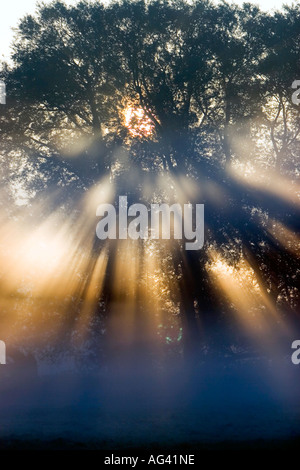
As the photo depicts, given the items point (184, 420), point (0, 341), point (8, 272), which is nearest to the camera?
point (184, 420)

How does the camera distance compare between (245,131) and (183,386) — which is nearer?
(183,386)

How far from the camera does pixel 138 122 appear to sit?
33.7 metres

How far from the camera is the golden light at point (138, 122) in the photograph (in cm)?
3344

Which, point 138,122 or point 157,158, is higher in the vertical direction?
point 138,122

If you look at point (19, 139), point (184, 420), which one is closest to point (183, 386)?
point (184, 420)

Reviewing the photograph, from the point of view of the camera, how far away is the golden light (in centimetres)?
3344

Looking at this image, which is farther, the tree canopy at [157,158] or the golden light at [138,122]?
the golden light at [138,122]

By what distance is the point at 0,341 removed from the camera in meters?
32.4

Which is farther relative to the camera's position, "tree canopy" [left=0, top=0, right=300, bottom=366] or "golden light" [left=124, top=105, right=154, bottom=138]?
"golden light" [left=124, top=105, right=154, bottom=138]

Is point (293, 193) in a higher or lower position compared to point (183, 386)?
higher
